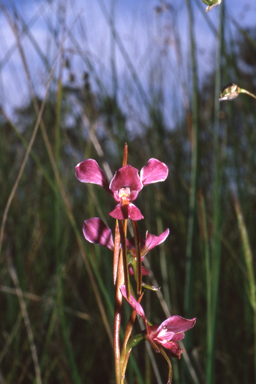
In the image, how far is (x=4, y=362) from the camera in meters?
1.10

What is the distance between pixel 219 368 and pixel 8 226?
76cm

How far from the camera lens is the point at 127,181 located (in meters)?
0.28

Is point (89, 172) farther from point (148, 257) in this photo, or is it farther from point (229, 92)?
point (148, 257)

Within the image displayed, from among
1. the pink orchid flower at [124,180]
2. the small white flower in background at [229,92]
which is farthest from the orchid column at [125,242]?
the small white flower in background at [229,92]

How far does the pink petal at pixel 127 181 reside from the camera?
0.89 feet

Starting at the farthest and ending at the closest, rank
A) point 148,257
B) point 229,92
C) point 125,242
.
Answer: point 148,257 < point 229,92 < point 125,242

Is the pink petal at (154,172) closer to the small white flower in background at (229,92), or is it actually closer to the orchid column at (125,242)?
the orchid column at (125,242)

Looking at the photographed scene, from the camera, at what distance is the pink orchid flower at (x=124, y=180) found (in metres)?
0.27

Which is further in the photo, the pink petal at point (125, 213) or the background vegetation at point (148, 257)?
the background vegetation at point (148, 257)

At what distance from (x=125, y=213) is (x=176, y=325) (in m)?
0.11

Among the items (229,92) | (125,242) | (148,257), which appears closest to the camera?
Answer: (125,242)

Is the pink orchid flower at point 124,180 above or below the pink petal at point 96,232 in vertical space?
above

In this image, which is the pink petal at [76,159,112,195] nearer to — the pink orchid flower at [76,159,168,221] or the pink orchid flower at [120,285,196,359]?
the pink orchid flower at [76,159,168,221]

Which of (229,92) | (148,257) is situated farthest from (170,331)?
(148,257)
